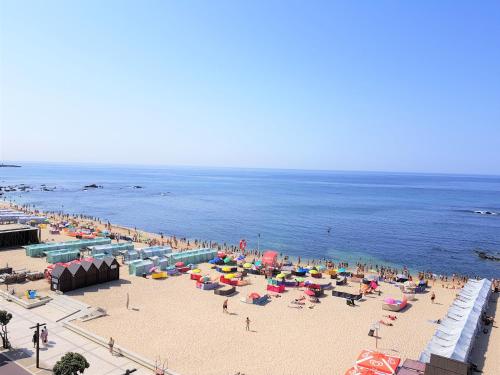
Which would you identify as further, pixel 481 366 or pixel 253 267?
pixel 253 267

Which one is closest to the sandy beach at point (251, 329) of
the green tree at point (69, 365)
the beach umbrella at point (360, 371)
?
the beach umbrella at point (360, 371)

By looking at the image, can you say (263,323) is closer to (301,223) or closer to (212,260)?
(212,260)

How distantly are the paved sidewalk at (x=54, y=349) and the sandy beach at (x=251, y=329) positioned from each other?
57.0 inches

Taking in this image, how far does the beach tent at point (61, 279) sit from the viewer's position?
2778 centimetres

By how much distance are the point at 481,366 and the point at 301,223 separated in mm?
59644

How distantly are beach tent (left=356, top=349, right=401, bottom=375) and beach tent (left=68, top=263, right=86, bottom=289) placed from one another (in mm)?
21262

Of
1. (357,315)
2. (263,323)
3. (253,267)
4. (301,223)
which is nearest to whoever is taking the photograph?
(263,323)

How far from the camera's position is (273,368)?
1848cm

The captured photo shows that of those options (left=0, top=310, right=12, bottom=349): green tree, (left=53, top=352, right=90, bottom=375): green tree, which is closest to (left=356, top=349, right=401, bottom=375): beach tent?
(left=53, top=352, right=90, bottom=375): green tree

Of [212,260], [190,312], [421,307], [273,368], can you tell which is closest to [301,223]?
[212,260]

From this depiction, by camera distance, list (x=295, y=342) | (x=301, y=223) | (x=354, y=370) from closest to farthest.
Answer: (x=354, y=370), (x=295, y=342), (x=301, y=223)

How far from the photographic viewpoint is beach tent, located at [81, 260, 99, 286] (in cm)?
2972

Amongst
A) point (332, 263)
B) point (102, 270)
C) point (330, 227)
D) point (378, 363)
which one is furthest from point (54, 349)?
point (330, 227)

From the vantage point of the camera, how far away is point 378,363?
58.9 ft
